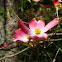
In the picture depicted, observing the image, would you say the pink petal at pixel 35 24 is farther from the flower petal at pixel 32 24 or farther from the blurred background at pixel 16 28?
the blurred background at pixel 16 28

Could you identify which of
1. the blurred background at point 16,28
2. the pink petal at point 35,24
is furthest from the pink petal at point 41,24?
the blurred background at point 16,28

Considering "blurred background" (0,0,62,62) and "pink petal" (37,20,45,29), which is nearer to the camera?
"pink petal" (37,20,45,29)

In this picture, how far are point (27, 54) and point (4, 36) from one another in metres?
0.30

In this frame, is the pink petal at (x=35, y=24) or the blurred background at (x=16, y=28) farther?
the blurred background at (x=16, y=28)

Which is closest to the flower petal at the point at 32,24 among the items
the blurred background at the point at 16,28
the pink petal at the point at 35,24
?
the pink petal at the point at 35,24

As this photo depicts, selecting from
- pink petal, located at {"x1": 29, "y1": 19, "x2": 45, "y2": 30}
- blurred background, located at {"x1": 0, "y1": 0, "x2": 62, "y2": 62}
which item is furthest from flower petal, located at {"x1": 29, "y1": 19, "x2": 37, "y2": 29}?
blurred background, located at {"x1": 0, "y1": 0, "x2": 62, "y2": 62}

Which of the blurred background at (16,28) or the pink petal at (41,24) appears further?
the blurred background at (16,28)

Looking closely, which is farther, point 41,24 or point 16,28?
point 16,28

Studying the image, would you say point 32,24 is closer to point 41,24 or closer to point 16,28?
point 41,24

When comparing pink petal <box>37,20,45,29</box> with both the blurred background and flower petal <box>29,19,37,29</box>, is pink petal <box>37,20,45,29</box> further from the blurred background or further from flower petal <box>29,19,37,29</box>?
the blurred background

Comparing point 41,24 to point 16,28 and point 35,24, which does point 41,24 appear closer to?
point 35,24

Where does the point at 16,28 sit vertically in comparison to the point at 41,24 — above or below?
below

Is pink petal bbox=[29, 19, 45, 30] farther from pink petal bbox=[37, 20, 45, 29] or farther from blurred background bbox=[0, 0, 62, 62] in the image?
blurred background bbox=[0, 0, 62, 62]

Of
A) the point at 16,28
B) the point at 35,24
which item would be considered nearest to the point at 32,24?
the point at 35,24
